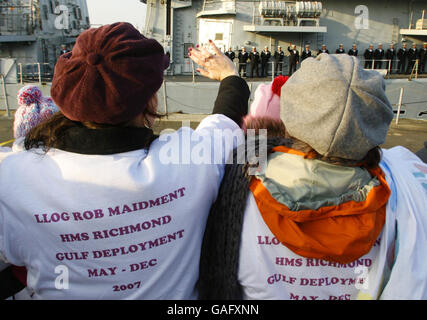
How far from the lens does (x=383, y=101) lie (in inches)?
39.8

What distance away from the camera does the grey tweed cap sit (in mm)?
971

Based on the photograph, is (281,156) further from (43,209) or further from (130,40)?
(43,209)

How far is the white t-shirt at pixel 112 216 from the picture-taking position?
1007 mm

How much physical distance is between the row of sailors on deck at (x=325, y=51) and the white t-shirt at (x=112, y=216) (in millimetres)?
13405

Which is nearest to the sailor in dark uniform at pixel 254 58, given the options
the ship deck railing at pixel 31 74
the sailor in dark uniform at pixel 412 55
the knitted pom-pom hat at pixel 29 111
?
the sailor in dark uniform at pixel 412 55

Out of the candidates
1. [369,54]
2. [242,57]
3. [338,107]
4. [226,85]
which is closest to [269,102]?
[226,85]

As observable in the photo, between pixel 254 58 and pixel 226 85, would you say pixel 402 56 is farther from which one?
pixel 226 85

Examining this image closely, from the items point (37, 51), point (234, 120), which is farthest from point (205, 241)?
point (37, 51)

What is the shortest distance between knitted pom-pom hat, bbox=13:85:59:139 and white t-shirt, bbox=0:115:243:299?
4.74ft

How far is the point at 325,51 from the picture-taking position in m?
14.6

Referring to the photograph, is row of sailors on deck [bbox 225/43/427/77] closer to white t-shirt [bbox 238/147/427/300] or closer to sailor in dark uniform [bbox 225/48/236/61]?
sailor in dark uniform [bbox 225/48/236/61]

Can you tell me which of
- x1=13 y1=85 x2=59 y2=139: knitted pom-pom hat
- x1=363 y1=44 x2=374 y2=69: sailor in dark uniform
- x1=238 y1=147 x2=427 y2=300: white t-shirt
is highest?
x1=363 y1=44 x2=374 y2=69: sailor in dark uniform

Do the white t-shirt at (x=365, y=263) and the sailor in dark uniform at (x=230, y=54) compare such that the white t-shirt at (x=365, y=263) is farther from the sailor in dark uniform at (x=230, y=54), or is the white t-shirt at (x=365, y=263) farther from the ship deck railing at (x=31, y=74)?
the ship deck railing at (x=31, y=74)

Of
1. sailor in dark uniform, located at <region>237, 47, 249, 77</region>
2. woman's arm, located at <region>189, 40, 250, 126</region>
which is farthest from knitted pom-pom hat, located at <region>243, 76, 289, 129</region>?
sailor in dark uniform, located at <region>237, 47, 249, 77</region>
